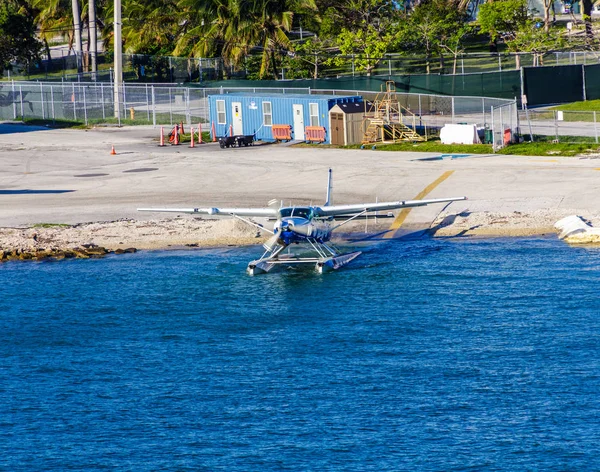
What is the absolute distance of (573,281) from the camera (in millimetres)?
41688

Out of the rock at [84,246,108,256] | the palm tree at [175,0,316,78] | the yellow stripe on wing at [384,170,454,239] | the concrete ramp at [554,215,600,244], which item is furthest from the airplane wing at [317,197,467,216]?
the palm tree at [175,0,316,78]

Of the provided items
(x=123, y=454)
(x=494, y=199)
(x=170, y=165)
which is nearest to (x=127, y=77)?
(x=170, y=165)

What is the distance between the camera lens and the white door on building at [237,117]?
3199 inches

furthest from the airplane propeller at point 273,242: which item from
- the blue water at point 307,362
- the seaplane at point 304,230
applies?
the blue water at point 307,362

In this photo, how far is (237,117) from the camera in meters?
81.6

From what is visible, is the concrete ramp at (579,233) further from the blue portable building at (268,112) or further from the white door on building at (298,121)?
the white door on building at (298,121)

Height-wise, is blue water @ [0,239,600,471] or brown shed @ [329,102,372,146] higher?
brown shed @ [329,102,372,146]

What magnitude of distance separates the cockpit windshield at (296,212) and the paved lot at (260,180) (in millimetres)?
11650

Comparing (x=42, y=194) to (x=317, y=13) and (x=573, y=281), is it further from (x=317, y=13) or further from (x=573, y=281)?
(x=317, y=13)

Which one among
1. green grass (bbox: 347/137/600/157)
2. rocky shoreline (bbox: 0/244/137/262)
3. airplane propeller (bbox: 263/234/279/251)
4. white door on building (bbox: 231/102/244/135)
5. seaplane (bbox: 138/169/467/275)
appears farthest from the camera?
white door on building (bbox: 231/102/244/135)

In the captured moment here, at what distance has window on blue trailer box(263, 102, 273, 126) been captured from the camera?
78.8m

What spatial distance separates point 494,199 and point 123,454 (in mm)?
31269

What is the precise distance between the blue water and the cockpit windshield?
3.15 m

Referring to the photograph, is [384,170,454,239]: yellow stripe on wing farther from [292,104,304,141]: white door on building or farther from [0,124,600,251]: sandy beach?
[292,104,304,141]: white door on building
